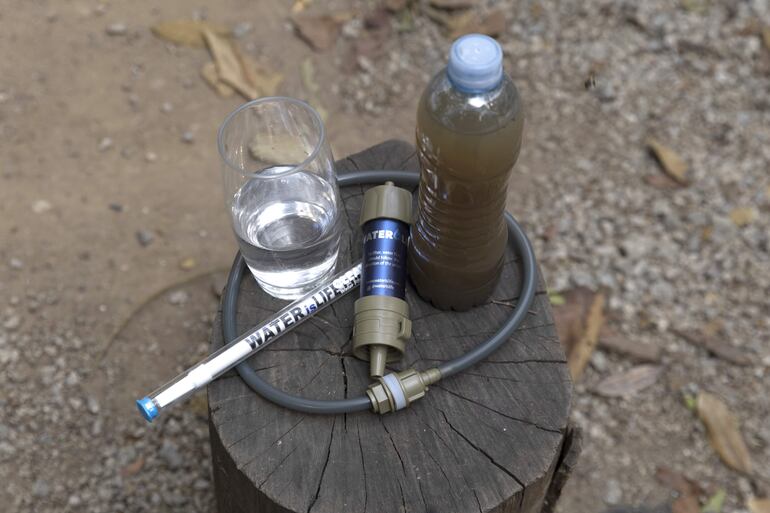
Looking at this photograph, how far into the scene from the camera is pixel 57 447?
8.89 feet

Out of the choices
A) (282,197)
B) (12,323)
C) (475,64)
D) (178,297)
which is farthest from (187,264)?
(475,64)

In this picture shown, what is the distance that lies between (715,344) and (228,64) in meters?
2.52

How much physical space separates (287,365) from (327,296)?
0.60 ft

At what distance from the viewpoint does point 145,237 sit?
3.24 meters

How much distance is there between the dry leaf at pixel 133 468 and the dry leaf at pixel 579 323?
1.59 meters

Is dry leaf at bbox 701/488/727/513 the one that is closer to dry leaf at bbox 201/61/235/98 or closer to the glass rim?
the glass rim

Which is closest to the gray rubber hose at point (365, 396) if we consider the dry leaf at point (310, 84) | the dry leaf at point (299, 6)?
the dry leaf at point (310, 84)

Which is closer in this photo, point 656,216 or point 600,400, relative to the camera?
point 600,400

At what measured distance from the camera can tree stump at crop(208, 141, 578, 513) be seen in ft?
5.28

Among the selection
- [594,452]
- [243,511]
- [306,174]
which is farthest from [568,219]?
[243,511]

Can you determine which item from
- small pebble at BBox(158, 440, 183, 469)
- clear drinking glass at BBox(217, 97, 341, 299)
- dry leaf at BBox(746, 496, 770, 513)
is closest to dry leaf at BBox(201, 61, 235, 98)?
small pebble at BBox(158, 440, 183, 469)

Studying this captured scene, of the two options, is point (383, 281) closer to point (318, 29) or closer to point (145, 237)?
point (145, 237)

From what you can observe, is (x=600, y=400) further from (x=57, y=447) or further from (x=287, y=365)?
(x=57, y=447)

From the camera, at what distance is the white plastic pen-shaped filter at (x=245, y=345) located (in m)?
1.69
